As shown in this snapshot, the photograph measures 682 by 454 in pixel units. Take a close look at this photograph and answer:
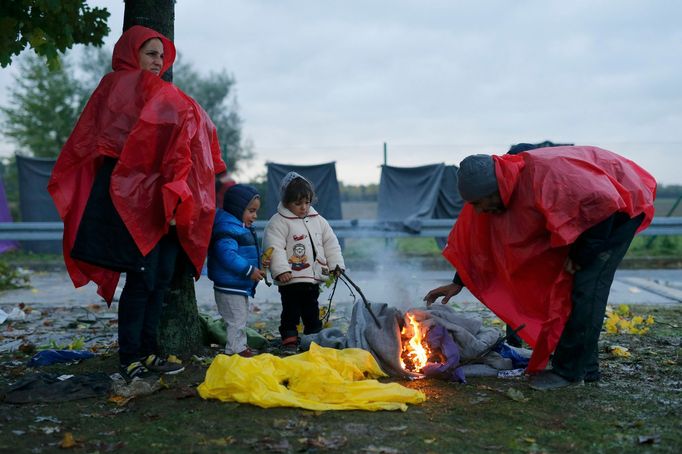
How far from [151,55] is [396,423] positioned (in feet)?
9.27

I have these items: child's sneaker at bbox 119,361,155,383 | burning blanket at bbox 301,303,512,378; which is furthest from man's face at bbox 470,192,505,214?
child's sneaker at bbox 119,361,155,383

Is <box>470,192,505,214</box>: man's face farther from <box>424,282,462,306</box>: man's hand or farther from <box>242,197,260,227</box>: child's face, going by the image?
<box>242,197,260,227</box>: child's face

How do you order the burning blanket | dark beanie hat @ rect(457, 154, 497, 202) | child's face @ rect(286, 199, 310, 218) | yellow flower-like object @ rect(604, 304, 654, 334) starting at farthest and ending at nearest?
yellow flower-like object @ rect(604, 304, 654, 334)
child's face @ rect(286, 199, 310, 218)
the burning blanket
dark beanie hat @ rect(457, 154, 497, 202)

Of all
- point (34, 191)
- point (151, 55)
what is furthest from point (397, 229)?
point (151, 55)

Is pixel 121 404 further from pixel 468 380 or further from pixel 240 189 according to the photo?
pixel 468 380

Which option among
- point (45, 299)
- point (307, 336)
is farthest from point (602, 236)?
point (45, 299)

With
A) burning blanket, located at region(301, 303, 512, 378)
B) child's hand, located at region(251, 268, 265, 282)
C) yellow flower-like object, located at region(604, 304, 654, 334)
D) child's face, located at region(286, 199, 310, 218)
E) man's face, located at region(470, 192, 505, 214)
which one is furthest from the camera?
yellow flower-like object, located at region(604, 304, 654, 334)

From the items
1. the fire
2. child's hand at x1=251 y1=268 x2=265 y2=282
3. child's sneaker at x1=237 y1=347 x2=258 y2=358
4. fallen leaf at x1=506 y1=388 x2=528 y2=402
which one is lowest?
fallen leaf at x1=506 y1=388 x2=528 y2=402

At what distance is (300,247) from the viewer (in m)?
5.82

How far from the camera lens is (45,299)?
31.3 feet

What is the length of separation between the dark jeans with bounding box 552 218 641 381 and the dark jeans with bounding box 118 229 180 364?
261 cm

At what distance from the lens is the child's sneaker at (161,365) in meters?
4.80

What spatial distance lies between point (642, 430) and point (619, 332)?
3034 millimetres

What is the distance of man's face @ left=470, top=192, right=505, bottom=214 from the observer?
4660mm
